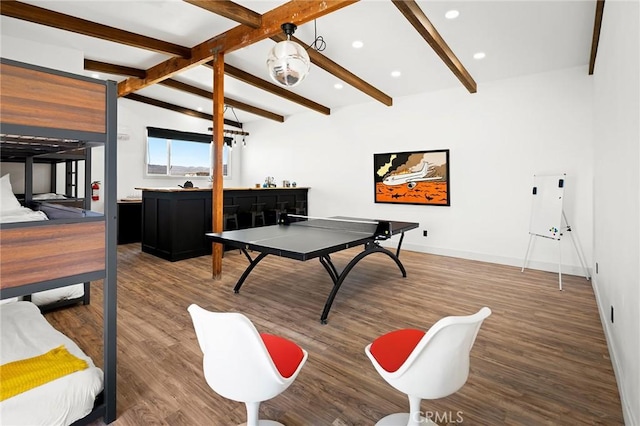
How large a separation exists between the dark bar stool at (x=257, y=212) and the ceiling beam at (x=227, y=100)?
2475 mm

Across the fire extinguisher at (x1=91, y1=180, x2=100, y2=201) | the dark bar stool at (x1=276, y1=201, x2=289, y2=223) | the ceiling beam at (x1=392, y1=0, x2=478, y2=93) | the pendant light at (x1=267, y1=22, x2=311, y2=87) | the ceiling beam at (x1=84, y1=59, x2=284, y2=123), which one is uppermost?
the ceiling beam at (x1=84, y1=59, x2=284, y2=123)

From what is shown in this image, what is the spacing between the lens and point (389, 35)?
4008mm

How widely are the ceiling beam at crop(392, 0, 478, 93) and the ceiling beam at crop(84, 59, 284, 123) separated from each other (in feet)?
15.4

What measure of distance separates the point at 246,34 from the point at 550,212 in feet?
15.3

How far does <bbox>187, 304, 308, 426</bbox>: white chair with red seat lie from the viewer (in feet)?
4.13

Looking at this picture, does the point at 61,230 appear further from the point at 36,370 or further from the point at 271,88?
the point at 271,88

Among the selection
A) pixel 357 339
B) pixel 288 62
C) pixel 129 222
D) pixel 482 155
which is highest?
pixel 288 62

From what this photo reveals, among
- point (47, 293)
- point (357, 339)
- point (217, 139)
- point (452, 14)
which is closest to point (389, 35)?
point (452, 14)

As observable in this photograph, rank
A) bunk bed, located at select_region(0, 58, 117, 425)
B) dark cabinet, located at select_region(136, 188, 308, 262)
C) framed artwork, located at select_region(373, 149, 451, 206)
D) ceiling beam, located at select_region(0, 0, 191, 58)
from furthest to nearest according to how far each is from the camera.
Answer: framed artwork, located at select_region(373, 149, 451, 206) → dark cabinet, located at select_region(136, 188, 308, 262) → ceiling beam, located at select_region(0, 0, 191, 58) → bunk bed, located at select_region(0, 58, 117, 425)

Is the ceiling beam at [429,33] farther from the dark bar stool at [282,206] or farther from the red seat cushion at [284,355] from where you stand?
the dark bar stool at [282,206]

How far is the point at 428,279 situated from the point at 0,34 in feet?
21.1

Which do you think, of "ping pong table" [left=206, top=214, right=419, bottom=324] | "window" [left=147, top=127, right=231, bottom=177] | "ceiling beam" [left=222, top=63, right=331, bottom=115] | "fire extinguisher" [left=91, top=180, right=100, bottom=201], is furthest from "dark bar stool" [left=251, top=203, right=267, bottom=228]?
"fire extinguisher" [left=91, top=180, right=100, bottom=201]

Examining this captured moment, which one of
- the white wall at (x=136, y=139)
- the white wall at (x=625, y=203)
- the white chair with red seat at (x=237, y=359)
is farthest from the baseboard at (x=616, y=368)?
the white wall at (x=136, y=139)

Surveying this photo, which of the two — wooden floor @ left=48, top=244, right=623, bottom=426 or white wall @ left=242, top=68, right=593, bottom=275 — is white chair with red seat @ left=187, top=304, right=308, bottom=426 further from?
white wall @ left=242, top=68, right=593, bottom=275
